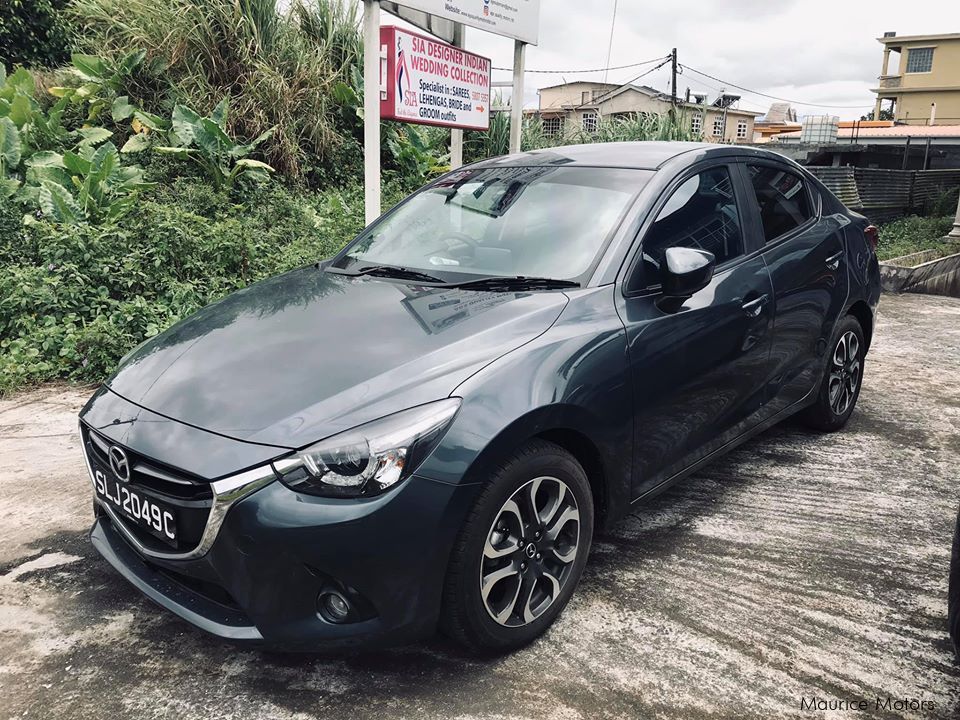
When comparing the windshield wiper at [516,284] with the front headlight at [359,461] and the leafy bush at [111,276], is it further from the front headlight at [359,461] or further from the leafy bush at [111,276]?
the leafy bush at [111,276]

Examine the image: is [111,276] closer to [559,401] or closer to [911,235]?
[559,401]

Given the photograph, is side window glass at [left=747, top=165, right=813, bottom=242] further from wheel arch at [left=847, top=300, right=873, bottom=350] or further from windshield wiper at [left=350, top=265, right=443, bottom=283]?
windshield wiper at [left=350, top=265, right=443, bottom=283]

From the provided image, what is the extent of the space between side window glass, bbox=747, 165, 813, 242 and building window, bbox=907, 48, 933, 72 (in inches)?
2478

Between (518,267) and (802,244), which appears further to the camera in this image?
(802,244)

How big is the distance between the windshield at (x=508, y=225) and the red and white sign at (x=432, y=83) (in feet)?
9.95

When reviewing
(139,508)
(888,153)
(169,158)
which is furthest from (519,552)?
(888,153)

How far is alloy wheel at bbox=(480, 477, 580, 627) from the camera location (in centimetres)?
237

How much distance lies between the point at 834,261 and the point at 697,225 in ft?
4.34

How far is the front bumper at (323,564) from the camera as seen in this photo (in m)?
2.08

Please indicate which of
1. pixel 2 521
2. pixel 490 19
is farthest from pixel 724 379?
pixel 490 19

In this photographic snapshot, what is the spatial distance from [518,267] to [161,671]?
1898 millimetres

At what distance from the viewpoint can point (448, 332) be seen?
2561 mm

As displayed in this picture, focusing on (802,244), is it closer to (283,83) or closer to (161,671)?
(161,671)

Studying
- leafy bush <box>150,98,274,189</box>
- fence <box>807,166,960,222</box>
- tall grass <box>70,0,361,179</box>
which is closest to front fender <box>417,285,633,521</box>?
leafy bush <box>150,98,274,189</box>
